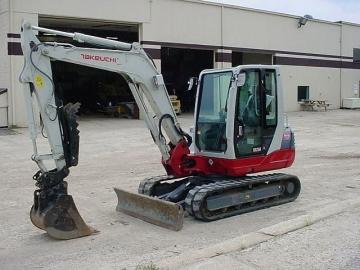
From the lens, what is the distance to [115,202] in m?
9.09

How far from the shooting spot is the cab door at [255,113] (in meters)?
8.21

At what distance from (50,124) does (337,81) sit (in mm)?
34750

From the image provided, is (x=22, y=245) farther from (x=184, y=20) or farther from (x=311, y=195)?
(x=184, y=20)

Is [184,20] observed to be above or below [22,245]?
above

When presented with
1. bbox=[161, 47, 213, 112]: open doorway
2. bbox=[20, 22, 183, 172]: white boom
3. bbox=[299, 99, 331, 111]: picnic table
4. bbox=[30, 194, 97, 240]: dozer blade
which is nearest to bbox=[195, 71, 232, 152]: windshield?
bbox=[20, 22, 183, 172]: white boom

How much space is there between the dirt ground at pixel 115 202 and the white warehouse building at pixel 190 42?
258 inches

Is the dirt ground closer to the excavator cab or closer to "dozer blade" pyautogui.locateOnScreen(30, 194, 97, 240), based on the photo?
"dozer blade" pyautogui.locateOnScreen(30, 194, 97, 240)

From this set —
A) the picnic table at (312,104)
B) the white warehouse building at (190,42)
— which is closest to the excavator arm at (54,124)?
the white warehouse building at (190,42)

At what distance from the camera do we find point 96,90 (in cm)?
3662

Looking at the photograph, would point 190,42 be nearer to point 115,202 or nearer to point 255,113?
point 115,202

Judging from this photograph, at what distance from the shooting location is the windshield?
8281 millimetres

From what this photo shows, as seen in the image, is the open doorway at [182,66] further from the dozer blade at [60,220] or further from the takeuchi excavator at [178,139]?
the dozer blade at [60,220]

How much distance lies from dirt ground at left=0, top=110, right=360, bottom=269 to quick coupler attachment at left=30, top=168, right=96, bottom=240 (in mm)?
179

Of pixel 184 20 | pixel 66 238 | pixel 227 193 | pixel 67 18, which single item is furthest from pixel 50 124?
pixel 184 20
